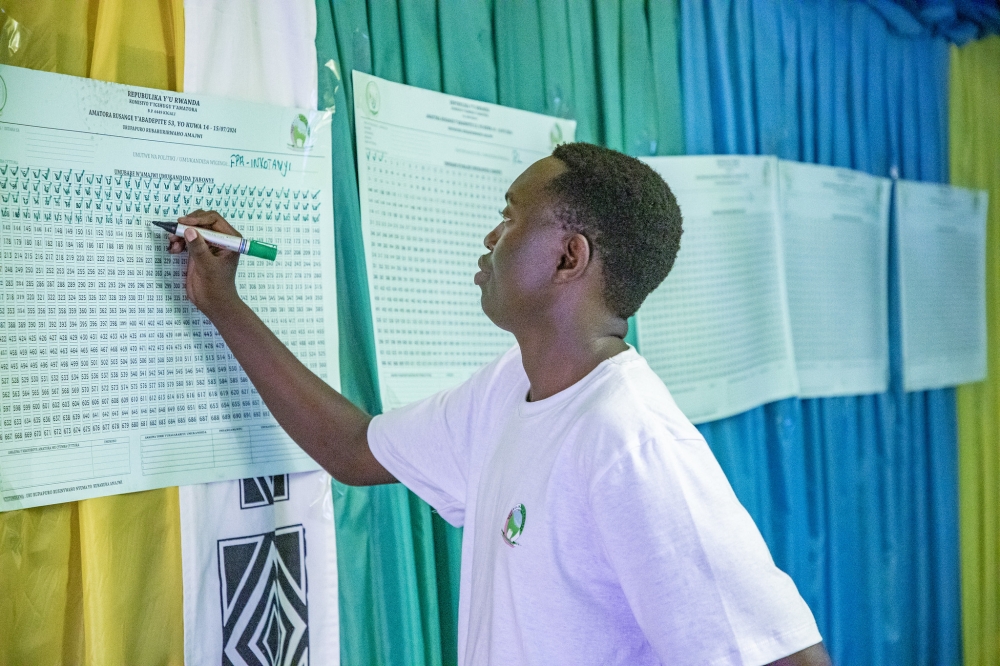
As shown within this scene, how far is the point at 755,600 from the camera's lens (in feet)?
2.67

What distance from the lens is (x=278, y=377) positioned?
45.8 inches

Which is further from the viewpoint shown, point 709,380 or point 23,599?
point 709,380

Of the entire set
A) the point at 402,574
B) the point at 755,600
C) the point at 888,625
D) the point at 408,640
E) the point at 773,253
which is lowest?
the point at 888,625

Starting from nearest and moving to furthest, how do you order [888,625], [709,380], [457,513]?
[457,513] → [709,380] → [888,625]

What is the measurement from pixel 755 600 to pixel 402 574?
0.71 metres

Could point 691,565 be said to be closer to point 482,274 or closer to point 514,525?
point 514,525

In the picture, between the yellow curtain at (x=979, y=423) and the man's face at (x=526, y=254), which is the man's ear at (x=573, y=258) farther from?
the yellow curtain at (x=979, y=423)

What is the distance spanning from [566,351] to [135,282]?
1.98 feet

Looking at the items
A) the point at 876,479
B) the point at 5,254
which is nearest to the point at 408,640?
the point at 5,254

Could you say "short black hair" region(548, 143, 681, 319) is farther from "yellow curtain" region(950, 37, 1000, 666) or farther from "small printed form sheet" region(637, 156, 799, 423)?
"yellow curtain" region(950, 37, 1000, 666)

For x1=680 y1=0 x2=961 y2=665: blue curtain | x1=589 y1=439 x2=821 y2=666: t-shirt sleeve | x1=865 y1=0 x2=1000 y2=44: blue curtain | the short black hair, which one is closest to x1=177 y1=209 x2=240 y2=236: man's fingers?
the short black hair

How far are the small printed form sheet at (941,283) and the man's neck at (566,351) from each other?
5.17 feet

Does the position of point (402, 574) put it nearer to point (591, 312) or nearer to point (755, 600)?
point (591, 312)

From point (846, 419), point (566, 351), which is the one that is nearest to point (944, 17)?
point (846, 419)
